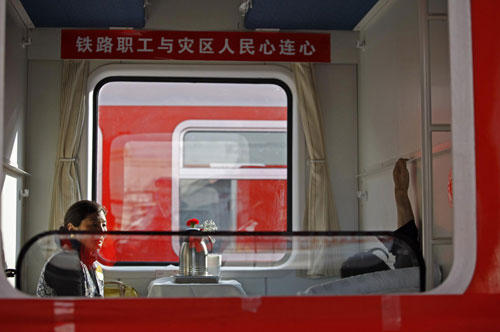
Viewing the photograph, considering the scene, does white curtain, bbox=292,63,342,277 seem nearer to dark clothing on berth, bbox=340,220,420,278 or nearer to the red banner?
the red banner

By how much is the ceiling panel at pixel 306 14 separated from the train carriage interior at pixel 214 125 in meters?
0.01

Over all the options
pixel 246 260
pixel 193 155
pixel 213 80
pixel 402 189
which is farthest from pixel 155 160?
pixel 246 260

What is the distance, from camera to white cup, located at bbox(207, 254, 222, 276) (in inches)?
66.6

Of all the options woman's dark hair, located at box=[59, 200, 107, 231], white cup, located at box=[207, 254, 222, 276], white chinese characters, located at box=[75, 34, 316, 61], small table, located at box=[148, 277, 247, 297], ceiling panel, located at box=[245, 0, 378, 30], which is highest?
ceiling panel, located at box=[245, 0, 378, 30]

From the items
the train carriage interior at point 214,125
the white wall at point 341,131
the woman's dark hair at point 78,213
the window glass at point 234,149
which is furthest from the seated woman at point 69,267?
the window glass at point 234,149

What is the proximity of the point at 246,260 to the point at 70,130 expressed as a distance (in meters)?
3.95

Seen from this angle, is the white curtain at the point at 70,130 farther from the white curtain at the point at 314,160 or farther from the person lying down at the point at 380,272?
the person lying down at the point at 380,272

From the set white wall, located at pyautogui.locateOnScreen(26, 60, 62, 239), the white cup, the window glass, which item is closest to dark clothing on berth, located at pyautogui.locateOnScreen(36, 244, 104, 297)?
the white cup

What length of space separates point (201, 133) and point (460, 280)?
4.75 m

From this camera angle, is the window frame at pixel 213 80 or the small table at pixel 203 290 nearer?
the small table at pixel 203 290

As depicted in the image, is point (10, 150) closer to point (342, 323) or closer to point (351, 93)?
point (351, 93)

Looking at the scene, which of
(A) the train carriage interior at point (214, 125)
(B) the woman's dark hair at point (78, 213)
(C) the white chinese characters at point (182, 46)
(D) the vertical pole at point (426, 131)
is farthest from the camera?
(C) the white chinese characters at point (182, 46)

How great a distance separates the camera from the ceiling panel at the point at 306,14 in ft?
16.0

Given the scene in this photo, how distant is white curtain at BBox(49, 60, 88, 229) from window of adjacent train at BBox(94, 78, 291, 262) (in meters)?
0.52
